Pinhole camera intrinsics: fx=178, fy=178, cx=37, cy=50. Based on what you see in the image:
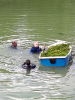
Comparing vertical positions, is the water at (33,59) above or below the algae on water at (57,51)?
below

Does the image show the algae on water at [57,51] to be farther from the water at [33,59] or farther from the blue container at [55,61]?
the water at [33,59]

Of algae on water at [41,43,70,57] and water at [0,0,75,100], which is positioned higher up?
algae on water at [41,43,70,57]

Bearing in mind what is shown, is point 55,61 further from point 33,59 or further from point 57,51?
point 33,59

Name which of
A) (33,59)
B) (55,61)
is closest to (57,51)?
(55,61)

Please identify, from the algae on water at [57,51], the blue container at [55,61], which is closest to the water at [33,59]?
the blue container at [55,61]

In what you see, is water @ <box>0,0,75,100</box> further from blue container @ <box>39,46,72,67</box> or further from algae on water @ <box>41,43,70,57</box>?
algae on water @ <box>41,43,70,57</box>

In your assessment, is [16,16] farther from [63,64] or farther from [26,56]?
[63,64]

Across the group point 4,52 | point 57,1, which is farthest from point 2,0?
point 4,52

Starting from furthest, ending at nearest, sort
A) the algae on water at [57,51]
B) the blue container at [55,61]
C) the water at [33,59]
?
the algae on water at [57,51]
the blue container at [55,61]
the water at [33,59]

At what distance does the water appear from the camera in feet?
23.0

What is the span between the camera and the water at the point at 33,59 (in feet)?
23.0

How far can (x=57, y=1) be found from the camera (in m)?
26.8

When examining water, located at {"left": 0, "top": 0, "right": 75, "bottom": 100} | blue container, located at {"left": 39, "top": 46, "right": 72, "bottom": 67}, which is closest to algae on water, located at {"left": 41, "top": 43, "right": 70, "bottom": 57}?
blue container, located at {"left": 39, "top": 46, "right": 72, "bottom": 67}

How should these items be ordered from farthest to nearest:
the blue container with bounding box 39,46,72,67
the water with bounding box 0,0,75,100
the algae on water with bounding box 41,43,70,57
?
the algae on water with bounding box 41,43,70,57 < the blue container with bounding box 39,46,72,67 < the water with bounding box 0,0,75,100
